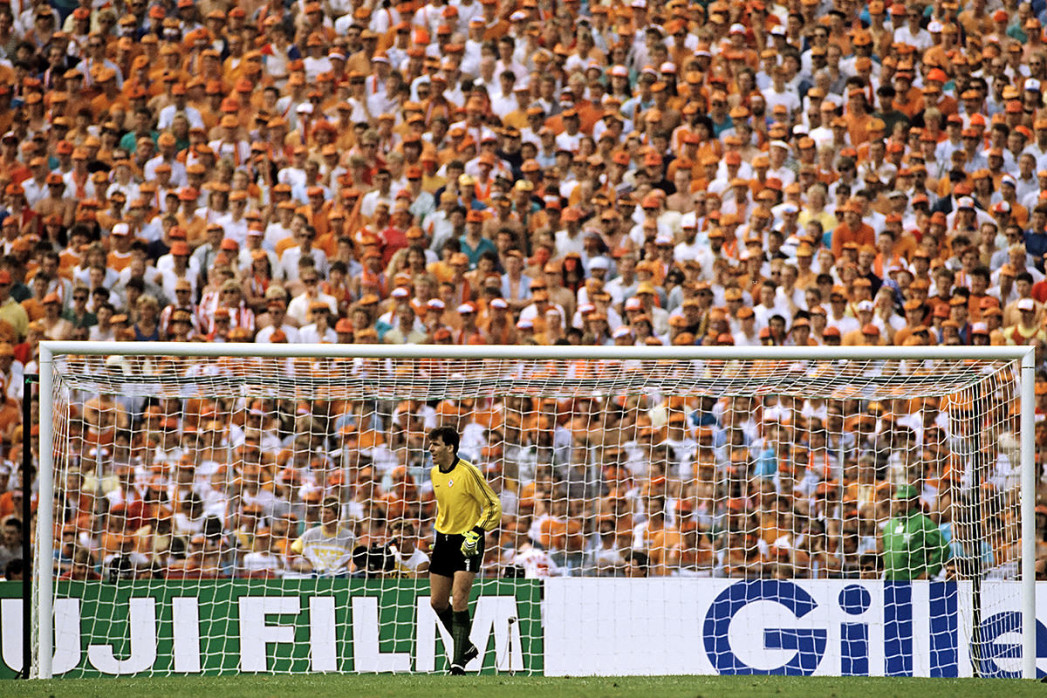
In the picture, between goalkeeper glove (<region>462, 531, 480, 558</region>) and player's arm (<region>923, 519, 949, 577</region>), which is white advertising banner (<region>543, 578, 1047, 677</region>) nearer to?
player's arm (<region>923, 519, 949, 577</region>)

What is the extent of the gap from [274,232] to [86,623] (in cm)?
414

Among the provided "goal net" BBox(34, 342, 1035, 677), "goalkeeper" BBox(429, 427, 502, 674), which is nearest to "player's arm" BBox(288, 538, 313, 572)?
"goal net" BBox(34, 342, 1035, 677)

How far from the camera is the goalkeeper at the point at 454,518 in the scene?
682 cm

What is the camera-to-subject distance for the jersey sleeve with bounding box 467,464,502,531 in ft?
22.3

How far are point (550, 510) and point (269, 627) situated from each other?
82.6 inches

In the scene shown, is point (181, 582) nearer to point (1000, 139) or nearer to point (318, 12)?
point (318, 12)

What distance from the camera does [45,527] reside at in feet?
21.5

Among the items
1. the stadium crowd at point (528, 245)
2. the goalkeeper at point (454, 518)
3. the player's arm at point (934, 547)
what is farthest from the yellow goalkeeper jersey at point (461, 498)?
the player's arm at point (934, 547)

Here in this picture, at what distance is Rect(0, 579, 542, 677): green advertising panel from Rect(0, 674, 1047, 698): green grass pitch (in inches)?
43.8

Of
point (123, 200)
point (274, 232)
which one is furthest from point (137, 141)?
point (274, 232)

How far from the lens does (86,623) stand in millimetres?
7512

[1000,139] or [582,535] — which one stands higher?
[1000,139]

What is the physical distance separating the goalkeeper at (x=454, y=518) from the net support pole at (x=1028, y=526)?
111 inches

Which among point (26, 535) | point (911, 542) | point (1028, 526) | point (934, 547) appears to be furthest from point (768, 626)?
point (26, 535)
